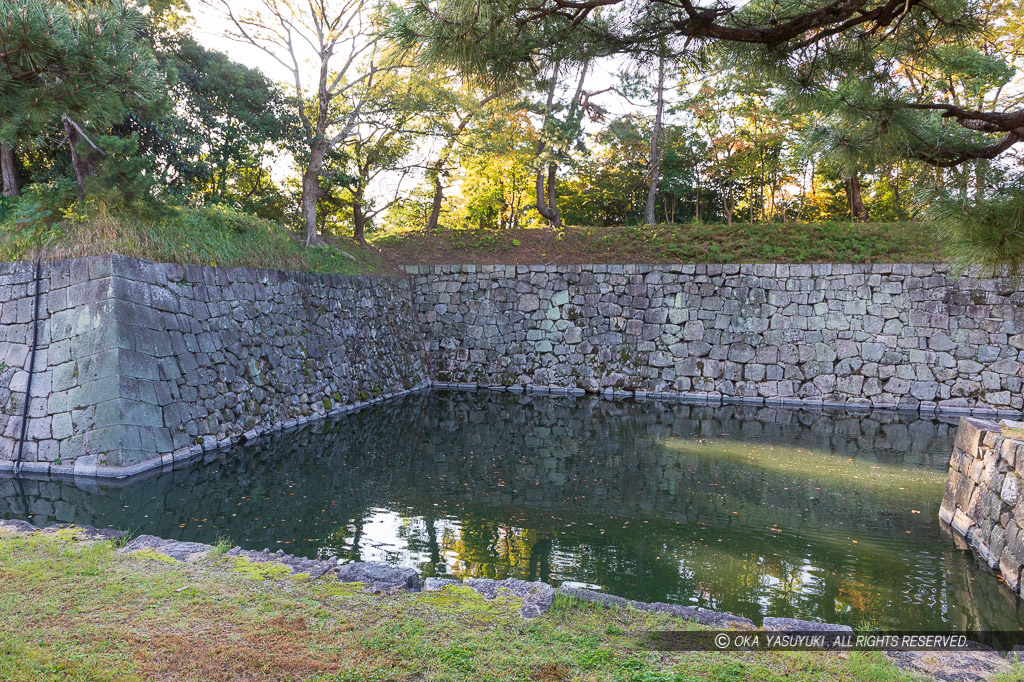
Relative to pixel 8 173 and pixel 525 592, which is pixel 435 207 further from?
pixel 525 592

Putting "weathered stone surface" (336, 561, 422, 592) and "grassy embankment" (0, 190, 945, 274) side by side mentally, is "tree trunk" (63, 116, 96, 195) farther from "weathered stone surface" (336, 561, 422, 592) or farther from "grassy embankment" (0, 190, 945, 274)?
"weathered stone surface" (336, 561, 422, 592)

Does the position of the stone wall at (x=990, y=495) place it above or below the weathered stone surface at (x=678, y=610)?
above

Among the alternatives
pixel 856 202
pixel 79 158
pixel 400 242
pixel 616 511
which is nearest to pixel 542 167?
pixel 400 242

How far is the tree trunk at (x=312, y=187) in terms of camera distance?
1184 cm

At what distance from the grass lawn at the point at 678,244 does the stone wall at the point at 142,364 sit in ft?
19.8

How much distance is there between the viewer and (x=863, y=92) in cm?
426

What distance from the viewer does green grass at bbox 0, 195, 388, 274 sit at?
279 inches

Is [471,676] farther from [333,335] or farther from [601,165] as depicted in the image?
[601,165]

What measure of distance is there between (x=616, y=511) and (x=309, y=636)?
10.8ft

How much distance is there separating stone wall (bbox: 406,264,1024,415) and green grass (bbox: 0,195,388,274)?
5.22 meters

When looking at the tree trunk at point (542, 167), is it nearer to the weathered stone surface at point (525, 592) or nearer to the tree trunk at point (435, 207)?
the tree trunk at point (435, 207)

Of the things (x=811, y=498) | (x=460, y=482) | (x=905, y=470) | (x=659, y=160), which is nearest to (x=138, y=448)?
(x=460, y=482)

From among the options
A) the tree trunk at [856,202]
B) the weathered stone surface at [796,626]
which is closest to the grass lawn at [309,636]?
the weathered stone surface at [796,626]

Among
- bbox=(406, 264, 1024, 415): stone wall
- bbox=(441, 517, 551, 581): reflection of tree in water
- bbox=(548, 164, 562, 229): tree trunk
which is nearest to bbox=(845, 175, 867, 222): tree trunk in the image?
bbox=(406, 264, 1024, 415): stone wall
